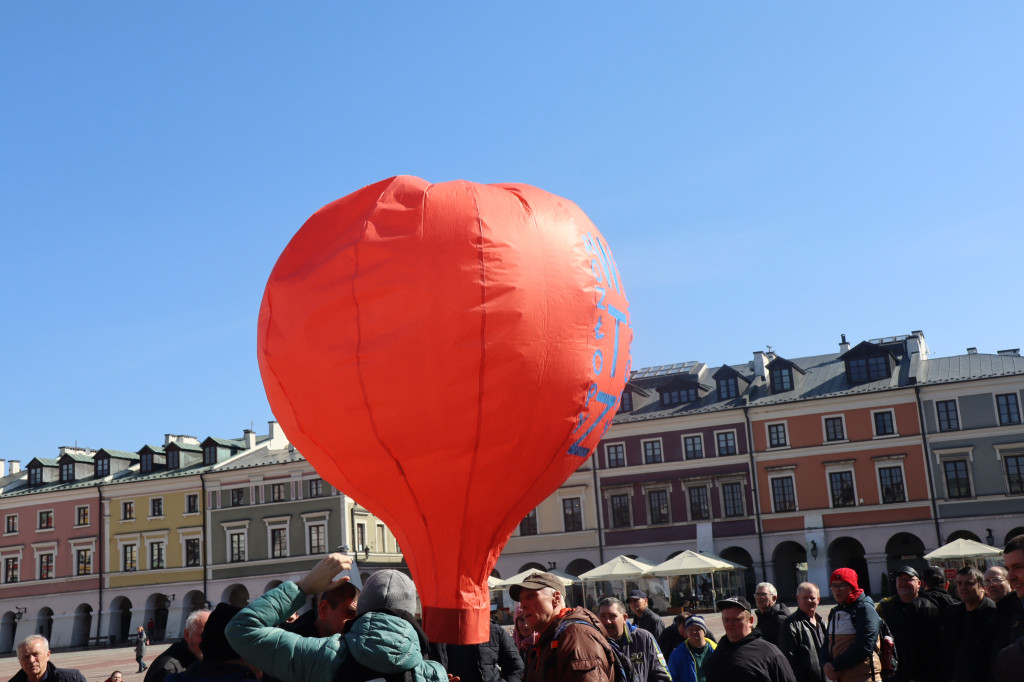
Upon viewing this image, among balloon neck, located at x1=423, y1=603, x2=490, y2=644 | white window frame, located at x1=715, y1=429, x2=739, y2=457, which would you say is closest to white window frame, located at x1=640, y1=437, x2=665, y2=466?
white window frame, located at x1=715, y1=429, x2=739, y2=457

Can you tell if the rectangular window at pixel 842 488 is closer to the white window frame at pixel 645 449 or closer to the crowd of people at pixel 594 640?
the white window frame at pixel 645 449

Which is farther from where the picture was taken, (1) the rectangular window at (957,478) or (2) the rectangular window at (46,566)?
(2) the rectangular window at (46,566)

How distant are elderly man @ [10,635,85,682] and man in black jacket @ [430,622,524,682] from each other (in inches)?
108

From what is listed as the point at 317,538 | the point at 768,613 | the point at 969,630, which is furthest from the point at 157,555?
the point at 969,630

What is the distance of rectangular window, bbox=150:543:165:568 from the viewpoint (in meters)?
53.8

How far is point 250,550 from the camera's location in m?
51.8

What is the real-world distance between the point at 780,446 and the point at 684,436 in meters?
4.36

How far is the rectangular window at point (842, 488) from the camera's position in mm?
43938

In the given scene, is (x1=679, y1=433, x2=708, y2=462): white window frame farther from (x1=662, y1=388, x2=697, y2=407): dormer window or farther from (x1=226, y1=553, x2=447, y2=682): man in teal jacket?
(x1=226, y1=553, x2=447, y2=682): man in teal jacket

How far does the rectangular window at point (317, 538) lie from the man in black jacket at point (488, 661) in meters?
42.9

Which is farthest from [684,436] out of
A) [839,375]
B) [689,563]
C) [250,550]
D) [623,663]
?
[623,663]

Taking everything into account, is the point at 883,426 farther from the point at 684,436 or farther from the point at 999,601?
the point at 999,601

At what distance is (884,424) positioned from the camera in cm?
4419

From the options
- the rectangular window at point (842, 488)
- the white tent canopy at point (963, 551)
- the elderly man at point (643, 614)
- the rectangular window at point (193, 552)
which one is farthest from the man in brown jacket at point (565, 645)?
the rectangular window at point (193, 552)
